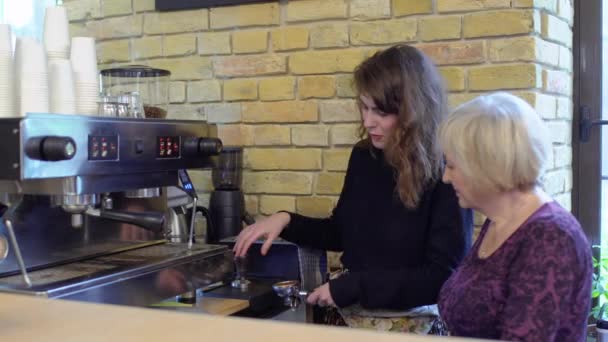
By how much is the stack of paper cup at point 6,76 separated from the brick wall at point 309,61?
34.9 inches

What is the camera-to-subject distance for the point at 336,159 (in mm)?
2129

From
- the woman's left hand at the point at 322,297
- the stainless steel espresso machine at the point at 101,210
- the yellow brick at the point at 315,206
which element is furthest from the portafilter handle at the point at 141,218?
the yellow brick at the point at 315,206

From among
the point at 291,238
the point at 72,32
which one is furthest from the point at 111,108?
the point at 72,32

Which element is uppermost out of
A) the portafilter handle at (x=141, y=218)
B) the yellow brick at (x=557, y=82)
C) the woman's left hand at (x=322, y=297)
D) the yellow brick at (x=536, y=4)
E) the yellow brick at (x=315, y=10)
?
the yellow brick at (x=315, y=10)

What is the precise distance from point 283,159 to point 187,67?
47 centimetres

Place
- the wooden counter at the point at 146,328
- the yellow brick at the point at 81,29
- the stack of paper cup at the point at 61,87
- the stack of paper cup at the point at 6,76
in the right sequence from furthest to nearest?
the yellow brick at the point at 81,29, the stack of paper cup at the point at 61,87, the stack of paper cup at the point at 6,76, the wooden counter at the point at 146,328

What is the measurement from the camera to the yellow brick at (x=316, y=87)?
212 centimetres

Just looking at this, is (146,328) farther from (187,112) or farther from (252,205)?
(187,112)

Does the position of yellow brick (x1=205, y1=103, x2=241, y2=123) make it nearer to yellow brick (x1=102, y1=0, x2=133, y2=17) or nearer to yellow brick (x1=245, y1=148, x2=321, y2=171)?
yellow brick (x1=245, y1=148, x2=321, y2=171)

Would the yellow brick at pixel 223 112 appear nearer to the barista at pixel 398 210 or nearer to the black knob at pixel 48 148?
the barista at pixel 398 210

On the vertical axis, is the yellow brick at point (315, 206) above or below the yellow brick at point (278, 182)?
below

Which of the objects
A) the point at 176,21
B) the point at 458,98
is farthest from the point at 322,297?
the point at 176,21

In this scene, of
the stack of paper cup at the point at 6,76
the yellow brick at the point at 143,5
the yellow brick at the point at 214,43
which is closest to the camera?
the stack of paper cup at the point at 6,76

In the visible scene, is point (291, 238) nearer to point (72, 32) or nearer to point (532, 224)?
point (532, 224)
